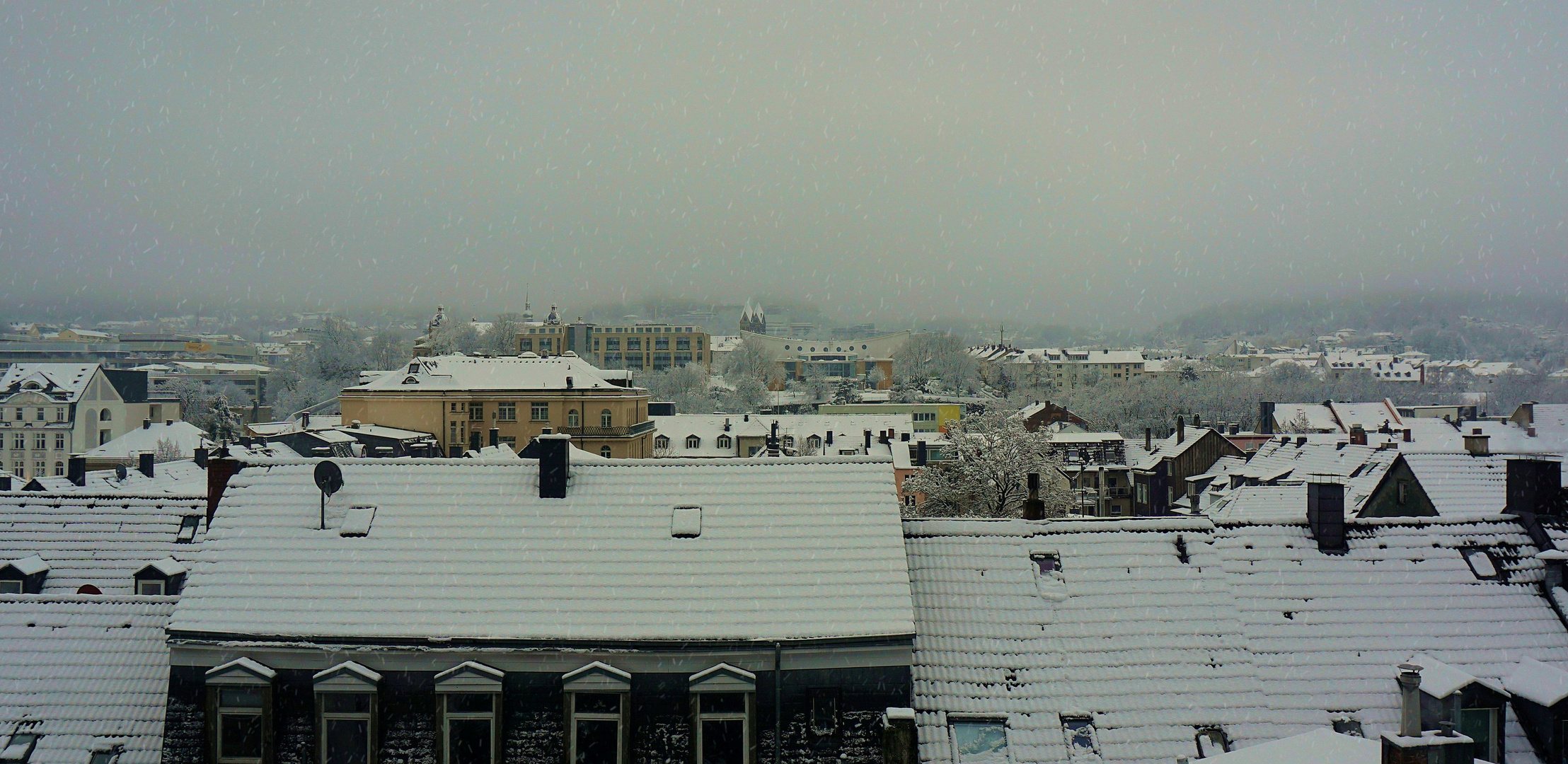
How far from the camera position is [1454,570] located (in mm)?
12539

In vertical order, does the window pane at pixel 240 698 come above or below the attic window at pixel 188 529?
below

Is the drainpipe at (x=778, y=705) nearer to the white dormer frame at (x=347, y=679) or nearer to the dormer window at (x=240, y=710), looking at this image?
the white dormer frame at (x=347, y=679)

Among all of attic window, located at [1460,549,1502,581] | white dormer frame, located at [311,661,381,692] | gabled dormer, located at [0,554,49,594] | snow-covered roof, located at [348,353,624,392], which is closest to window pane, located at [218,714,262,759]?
white dormer frame, located at [311,661,381,692]

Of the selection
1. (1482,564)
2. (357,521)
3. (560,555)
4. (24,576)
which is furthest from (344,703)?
(1482,564)

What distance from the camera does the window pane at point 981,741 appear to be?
10281 millimetres

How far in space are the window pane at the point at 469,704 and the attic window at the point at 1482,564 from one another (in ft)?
40.8

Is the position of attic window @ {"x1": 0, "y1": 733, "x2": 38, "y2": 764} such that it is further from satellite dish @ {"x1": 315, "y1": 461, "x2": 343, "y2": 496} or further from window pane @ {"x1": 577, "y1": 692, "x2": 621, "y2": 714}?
window pane @ {"x1": 577, "y1": 692, "x2": 621, "y2": 714}

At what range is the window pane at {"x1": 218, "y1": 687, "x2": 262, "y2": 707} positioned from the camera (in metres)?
10.6

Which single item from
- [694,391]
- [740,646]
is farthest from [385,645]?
[694,391]

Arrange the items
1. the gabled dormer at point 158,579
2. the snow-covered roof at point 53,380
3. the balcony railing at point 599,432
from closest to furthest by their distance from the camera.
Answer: the gabled dormer at point 158,579 < the balcony railing at point 599,432 < the snow-covered roof at point 53,380

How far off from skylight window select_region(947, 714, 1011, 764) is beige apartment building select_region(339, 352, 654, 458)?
169 ft

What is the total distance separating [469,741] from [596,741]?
4.50 feet

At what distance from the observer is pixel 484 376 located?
64312mm

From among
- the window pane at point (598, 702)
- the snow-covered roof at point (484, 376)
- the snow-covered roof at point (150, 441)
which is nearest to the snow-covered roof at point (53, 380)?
the snow-covered roof at point (150, 441)
